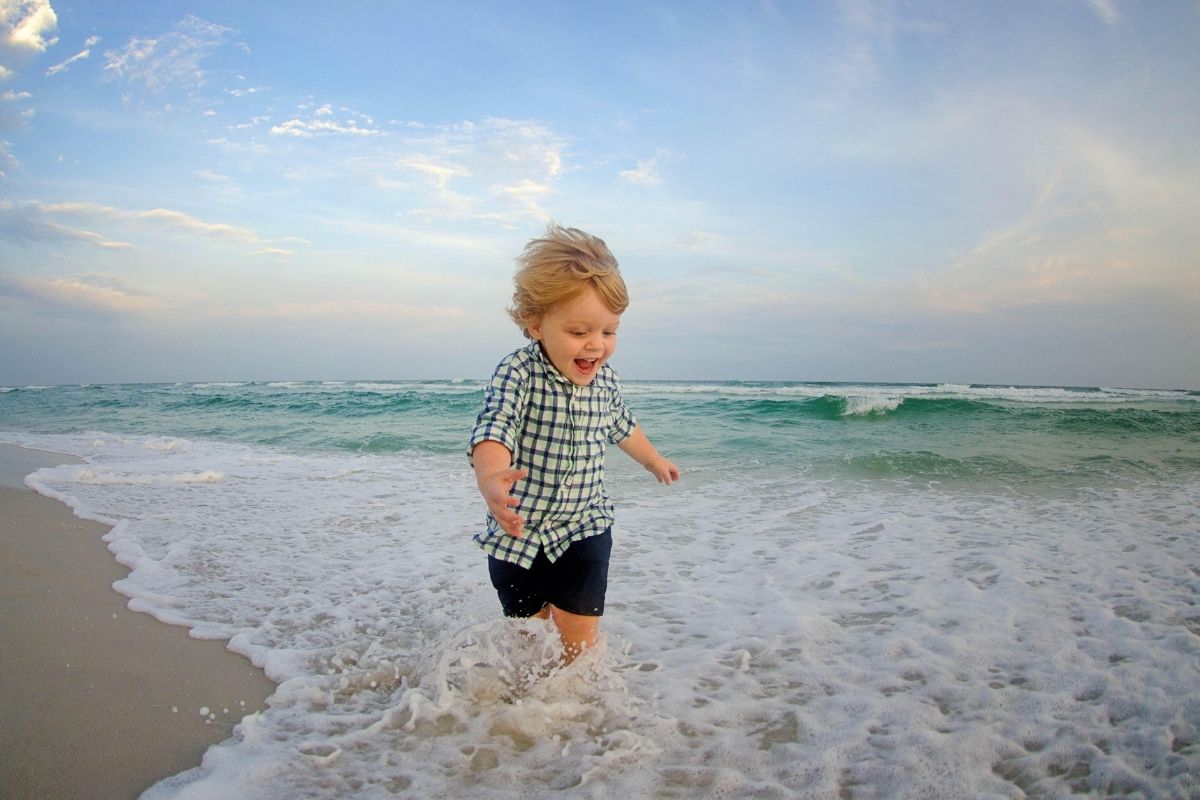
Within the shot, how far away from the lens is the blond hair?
2340 millimetres

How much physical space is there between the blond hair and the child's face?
0.09 feet

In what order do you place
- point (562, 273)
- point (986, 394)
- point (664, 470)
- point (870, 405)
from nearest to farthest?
point (562, 273)
point (664, 470)
point (870, 405)
point (986, 394)

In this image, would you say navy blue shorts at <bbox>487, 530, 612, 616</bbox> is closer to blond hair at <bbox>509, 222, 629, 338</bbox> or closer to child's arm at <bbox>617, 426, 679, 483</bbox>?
child's arm at <bbox>617, 426, 679, 483</bbox>

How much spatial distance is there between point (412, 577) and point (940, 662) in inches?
116

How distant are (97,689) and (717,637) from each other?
2541mm

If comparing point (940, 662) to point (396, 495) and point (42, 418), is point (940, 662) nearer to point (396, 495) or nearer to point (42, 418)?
point (396, 495)

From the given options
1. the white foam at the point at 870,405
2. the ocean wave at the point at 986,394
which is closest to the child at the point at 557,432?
the white foam at the point at 870,405

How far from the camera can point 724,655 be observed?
295 cm

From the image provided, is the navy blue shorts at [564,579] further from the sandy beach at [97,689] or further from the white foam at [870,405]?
the white foam at [870,405]

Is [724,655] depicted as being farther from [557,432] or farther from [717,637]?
[557,432]

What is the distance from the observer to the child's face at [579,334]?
2357 mm

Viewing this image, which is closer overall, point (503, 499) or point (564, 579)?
point (503, 499)

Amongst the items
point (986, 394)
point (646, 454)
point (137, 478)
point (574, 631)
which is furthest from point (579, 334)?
point (986, 394)

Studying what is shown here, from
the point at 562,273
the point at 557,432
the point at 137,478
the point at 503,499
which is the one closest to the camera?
the point at 503,499
